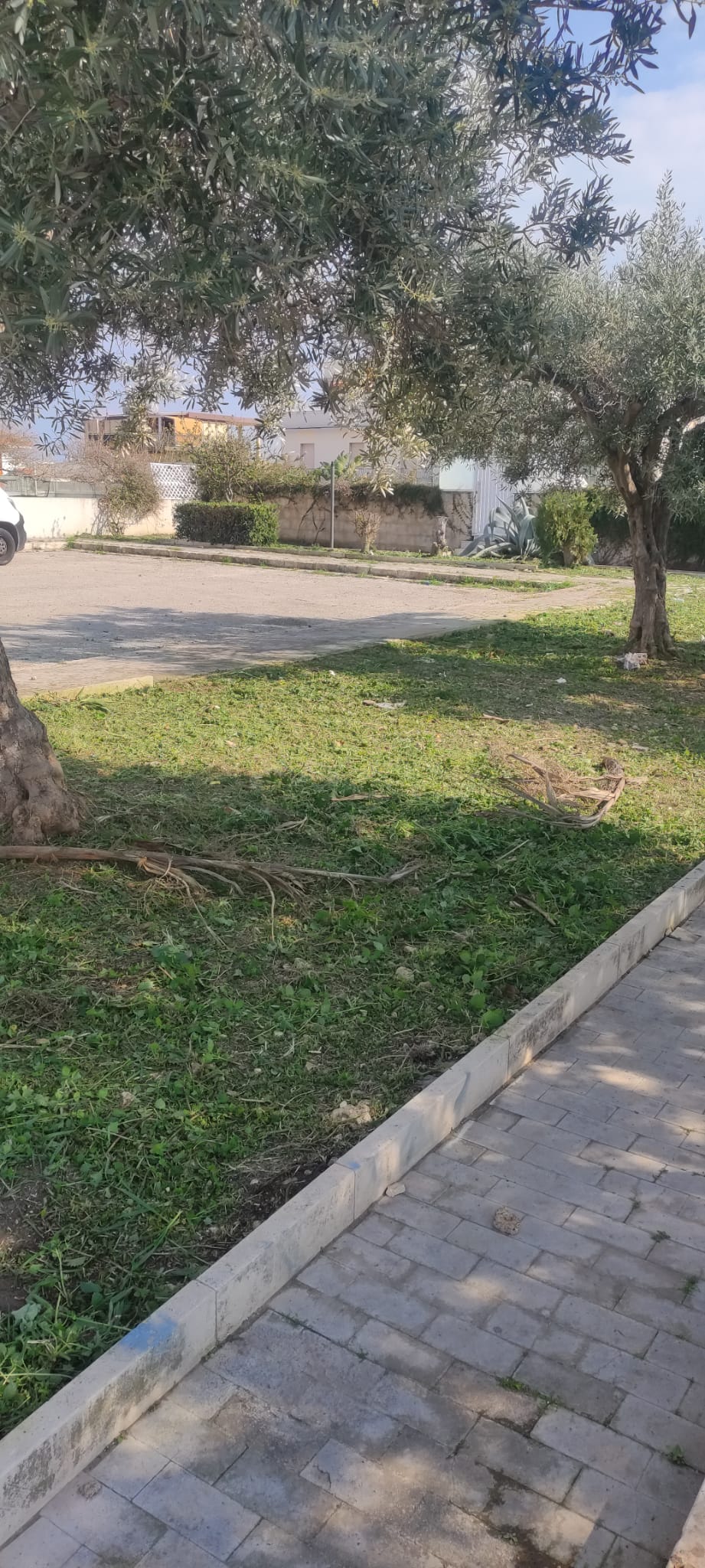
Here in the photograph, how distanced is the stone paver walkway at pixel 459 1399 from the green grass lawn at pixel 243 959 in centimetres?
31

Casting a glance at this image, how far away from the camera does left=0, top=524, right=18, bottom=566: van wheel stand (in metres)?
23.8


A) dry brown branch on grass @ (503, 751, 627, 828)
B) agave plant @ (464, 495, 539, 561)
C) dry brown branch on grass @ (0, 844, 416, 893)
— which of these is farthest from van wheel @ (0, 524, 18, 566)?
dry brown branch on grass @ (0, 844, 416, 893)

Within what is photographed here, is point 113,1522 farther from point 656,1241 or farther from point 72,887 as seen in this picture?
point 72,887

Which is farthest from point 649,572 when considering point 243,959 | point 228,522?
point 228,522

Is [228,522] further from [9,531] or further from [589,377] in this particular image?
[589,377]

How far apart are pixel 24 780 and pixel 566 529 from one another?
22905 mm

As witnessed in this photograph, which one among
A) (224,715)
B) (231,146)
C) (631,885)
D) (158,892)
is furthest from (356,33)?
(224,715)

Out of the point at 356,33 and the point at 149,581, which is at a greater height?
the point at 356,33

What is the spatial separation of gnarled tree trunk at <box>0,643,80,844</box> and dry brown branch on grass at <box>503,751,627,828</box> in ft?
9.37

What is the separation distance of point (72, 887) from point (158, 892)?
404 millimetres

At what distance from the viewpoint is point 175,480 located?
34625 mm

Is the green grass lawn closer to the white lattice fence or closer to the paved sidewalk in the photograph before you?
the paved sidewalk

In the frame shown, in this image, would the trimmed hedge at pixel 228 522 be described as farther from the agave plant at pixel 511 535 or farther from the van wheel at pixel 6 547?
the van wheel at pixel 6 547

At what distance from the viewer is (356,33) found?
12.8ft
